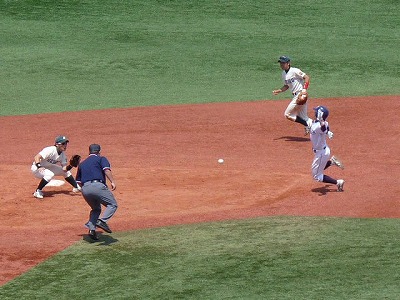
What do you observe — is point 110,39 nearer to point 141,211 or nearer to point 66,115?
point 66,115

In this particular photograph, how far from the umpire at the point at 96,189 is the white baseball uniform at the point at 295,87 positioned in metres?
9.08

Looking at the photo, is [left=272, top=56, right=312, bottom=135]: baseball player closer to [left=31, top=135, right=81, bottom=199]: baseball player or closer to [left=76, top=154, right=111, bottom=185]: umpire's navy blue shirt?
[left=31, top=135, right=81, bottom=199]: baseball player

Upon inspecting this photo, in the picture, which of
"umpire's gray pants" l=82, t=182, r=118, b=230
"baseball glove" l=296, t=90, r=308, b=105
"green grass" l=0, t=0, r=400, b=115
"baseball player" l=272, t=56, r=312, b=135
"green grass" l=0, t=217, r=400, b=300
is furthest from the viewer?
"green grass" l=0, t=0, r=400, b=115

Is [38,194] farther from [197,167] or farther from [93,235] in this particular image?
[197,167]

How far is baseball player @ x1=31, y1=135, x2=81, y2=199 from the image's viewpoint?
20.5 meters

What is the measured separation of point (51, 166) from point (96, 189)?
4.10 m

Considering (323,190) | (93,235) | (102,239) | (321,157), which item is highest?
(321,157)

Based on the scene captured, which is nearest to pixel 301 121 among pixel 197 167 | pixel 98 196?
pixel 197 167

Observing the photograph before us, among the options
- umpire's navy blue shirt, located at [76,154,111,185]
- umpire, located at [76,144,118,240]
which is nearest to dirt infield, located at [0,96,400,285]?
umpire, located at [76,144,118,240]

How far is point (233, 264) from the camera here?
51.9ft

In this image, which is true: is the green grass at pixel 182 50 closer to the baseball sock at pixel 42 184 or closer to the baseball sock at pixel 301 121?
the baseball sock at pixel 301 121

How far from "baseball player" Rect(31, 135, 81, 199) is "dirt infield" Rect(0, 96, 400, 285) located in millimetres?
396

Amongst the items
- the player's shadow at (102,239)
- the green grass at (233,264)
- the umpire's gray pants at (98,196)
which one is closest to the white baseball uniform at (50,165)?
the player's shadow at (102,239)

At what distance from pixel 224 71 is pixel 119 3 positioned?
331 inches
